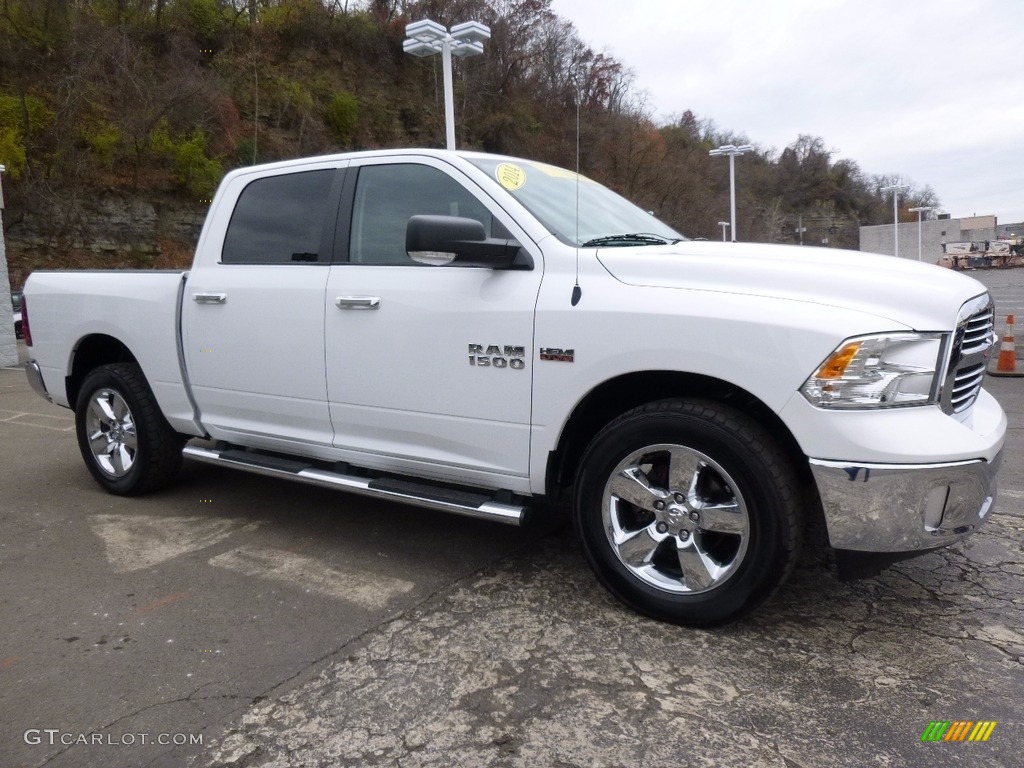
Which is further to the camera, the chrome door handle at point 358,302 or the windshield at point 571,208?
the chrome door handle at point 358,302

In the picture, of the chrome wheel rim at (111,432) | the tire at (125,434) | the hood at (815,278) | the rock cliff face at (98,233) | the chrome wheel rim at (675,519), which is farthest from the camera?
the rock cliff face at (98,233)

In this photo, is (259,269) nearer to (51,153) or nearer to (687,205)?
(687,205)

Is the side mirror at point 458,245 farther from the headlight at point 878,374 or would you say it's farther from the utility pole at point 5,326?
the utility pole at point 5,326

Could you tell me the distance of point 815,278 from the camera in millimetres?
2846

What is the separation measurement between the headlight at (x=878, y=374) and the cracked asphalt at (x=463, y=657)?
3.09 ft

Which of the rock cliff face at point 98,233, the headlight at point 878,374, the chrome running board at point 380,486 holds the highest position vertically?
the rock cliff face at point 98,233

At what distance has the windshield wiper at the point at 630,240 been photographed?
346 centimetres

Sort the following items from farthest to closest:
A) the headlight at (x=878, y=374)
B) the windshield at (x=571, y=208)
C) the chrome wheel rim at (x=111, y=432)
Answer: the chrome wheel rim at (x=111, y=432), the windshield at (x=571, y=208), the headlight at (x=878, y=374)

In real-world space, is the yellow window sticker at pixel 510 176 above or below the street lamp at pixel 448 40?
below

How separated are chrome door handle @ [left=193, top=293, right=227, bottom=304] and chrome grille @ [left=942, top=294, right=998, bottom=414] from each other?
3.44 metres

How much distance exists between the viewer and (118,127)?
2756 centimetres

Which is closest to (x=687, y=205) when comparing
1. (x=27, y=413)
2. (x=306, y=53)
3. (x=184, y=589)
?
(x=27, y=413)

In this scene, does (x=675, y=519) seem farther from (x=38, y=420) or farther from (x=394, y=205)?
(x=38, y=420)

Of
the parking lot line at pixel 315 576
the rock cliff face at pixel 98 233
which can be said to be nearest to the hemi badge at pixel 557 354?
the parking lot line at pixel 315 576
